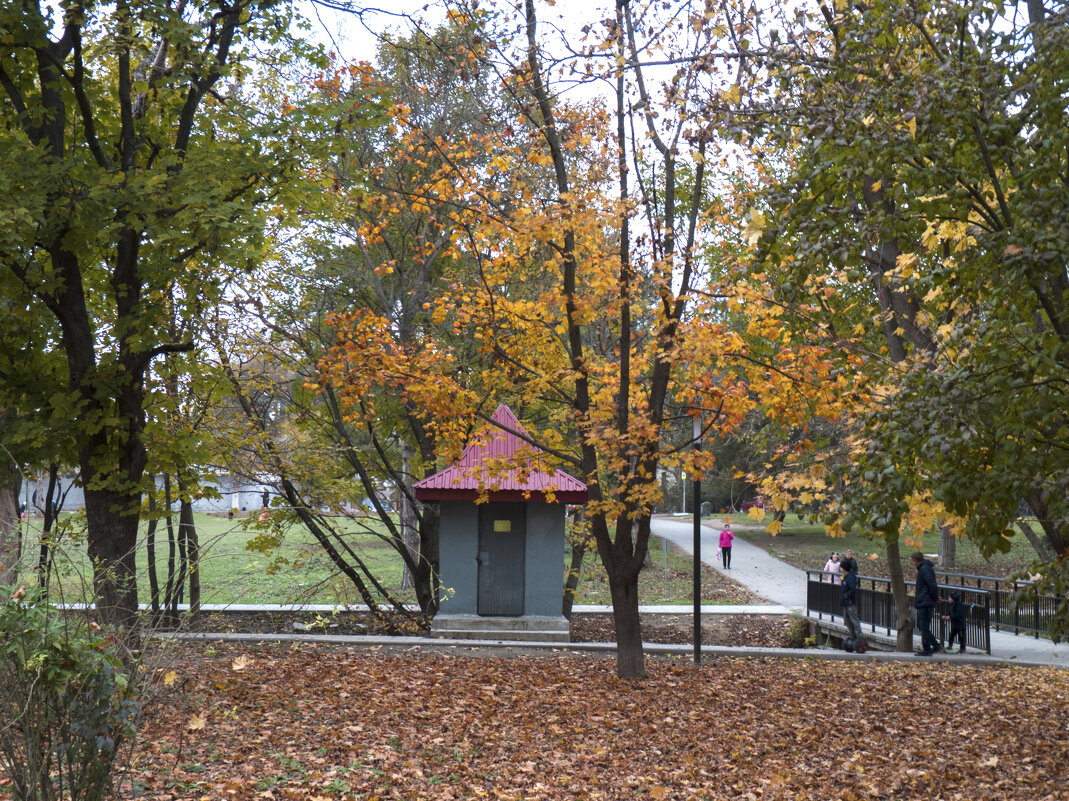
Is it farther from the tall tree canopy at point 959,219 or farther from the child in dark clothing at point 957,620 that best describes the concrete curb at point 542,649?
the tall tree canopy at point 959,219

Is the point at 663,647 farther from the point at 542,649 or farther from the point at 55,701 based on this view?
the point at 55,701

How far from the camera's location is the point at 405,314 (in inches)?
699

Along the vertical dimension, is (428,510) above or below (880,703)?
above

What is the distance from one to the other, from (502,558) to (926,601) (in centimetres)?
680

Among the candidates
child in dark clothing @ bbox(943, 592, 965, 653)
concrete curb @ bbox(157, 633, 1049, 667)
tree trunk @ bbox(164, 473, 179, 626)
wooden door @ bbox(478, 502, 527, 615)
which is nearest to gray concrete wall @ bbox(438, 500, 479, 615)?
wooden door @ bbox(478, 502, 527, 615)

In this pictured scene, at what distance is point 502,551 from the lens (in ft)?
48.9

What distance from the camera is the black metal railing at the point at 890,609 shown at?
14.4 meters

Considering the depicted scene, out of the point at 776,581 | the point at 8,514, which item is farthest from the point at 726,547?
the point at 8,514

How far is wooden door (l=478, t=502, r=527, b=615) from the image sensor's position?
48.5ft

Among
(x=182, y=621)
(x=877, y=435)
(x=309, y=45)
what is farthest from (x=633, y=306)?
(x=182, y=621)

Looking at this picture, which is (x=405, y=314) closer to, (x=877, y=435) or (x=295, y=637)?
(x=295, y=637)

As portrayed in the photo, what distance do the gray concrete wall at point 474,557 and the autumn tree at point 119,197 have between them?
6.25 m

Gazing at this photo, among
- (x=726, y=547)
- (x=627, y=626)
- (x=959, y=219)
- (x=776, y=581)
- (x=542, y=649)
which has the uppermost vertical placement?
(x=959, y=219)

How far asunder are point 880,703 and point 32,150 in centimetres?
978
